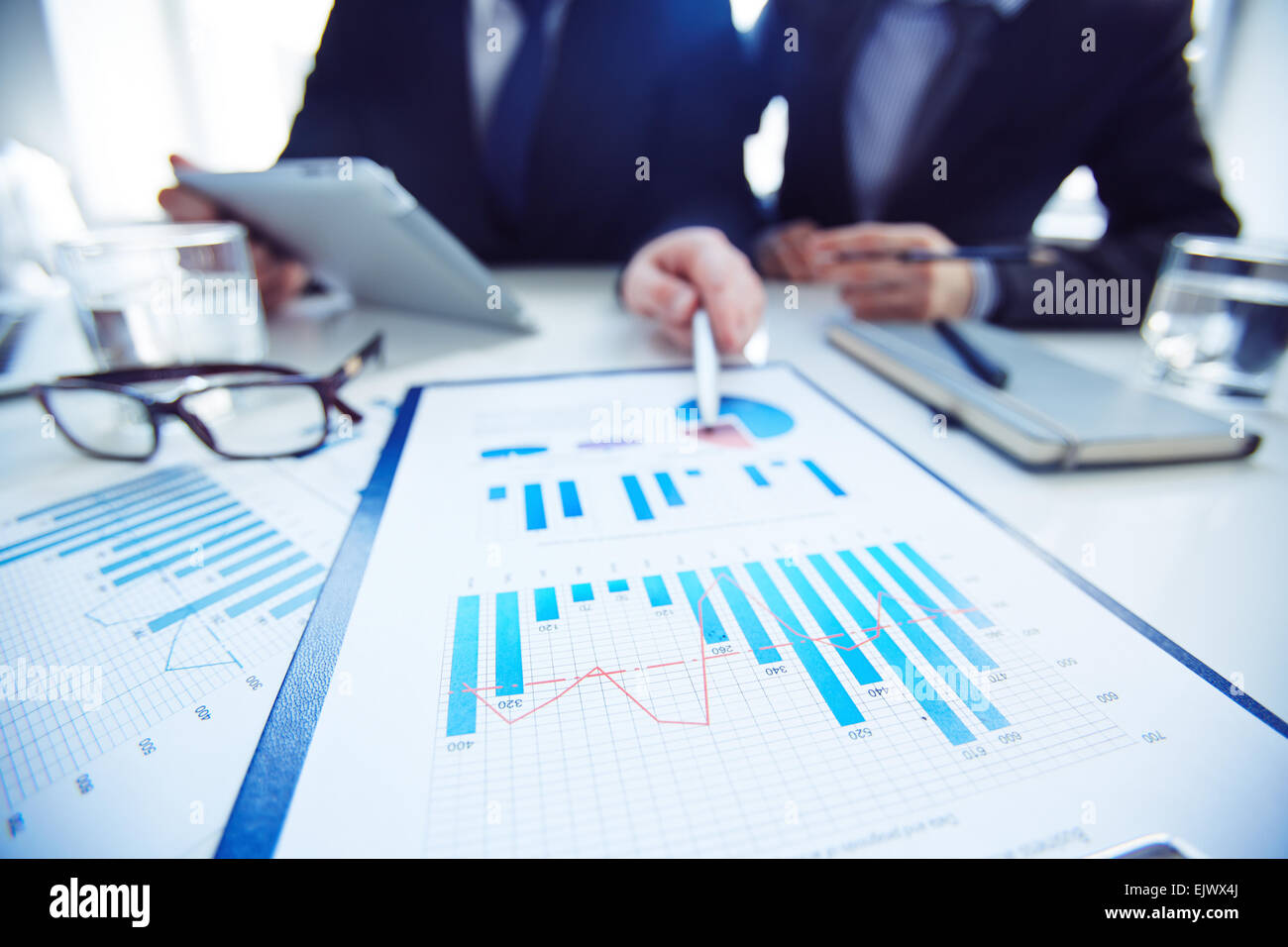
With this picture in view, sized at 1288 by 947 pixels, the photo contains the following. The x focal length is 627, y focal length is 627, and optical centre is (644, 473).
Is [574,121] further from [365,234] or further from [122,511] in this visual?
[122,511]

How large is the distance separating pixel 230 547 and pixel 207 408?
0.78 ft

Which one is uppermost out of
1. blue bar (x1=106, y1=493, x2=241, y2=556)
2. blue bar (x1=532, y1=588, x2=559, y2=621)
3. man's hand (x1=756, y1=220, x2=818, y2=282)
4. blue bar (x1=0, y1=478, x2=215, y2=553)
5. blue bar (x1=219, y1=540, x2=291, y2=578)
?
man's hand (x1=756, y1=220, x2=818, y2=282)

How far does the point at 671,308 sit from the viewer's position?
667 millimetres

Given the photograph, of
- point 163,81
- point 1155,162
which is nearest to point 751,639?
point 1155,162

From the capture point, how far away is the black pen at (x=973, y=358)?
1.71ft

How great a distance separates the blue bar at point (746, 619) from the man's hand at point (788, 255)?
29.9 inches

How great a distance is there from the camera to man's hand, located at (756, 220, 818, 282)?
3.27ft

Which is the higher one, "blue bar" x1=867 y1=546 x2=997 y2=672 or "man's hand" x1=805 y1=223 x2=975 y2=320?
"man's hand" x1=805 y1=223 x2=975 y2=320

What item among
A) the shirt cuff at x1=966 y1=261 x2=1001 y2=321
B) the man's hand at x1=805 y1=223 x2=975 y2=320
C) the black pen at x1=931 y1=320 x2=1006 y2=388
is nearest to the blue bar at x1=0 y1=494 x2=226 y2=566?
the black pen at x1=931 y1=320 x2=1006 y2=388

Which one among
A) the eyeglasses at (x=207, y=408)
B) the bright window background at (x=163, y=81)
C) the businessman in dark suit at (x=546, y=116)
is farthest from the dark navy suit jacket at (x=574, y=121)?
the eyeglasses at (x=207, y=408)

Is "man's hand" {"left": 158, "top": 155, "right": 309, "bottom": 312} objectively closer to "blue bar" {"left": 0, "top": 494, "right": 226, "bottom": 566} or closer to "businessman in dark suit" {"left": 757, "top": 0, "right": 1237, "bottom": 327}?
"blue bar" {"left": 0, "top": 494, "right": 226, "bottom": 566}

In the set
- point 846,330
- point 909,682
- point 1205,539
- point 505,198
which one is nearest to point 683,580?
point 909,682

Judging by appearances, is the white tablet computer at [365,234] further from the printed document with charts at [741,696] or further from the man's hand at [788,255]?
the man's hand at [788,255]

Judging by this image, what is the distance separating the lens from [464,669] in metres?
0.27
